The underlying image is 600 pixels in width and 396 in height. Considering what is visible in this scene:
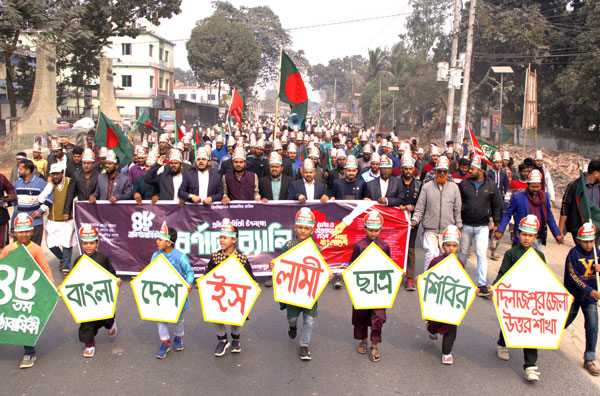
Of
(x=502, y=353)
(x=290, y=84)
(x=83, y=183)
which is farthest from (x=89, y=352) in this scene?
(x=290, y=84)

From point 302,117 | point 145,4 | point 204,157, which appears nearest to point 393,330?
point 204,157

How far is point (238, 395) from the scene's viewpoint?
466cm

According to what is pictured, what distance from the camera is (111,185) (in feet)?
27.5

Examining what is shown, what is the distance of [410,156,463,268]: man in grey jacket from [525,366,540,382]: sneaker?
2.46 metres

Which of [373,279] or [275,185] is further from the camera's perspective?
[275,185]

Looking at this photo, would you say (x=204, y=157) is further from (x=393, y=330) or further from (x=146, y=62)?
(x=146, y=62)

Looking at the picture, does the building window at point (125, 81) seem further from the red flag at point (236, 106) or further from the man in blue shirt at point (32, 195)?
the man in blue shirt at point (32, 195)

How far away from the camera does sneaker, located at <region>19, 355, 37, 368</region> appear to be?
5227 millimetres

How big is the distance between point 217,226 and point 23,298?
3279mm

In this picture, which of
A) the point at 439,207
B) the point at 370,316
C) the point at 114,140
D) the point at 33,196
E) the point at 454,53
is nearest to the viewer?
the point at 370,316

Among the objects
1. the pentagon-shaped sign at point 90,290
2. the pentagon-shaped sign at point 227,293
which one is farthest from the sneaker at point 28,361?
the pentagon-shaped sign at point 227,293

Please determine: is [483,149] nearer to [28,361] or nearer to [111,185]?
[111,185]

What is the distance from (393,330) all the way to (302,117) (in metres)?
7.04

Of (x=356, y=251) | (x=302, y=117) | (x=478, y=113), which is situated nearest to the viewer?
(x=356, y=251)
